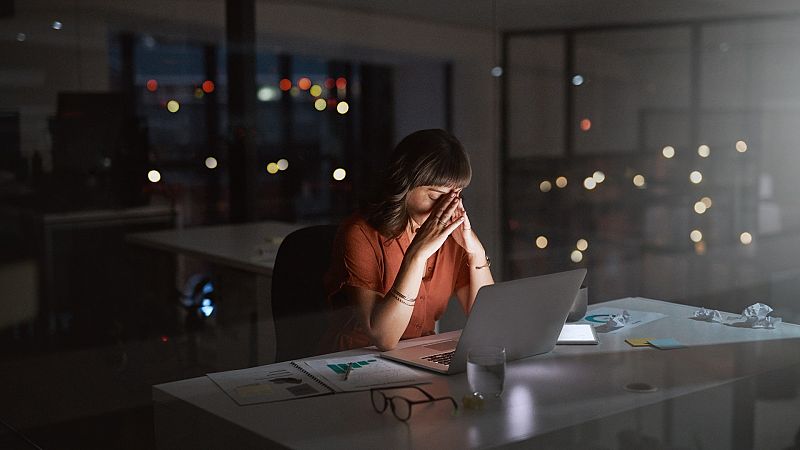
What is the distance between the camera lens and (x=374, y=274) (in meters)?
2.27

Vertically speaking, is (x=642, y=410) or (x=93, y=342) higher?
(x=642, y=410)

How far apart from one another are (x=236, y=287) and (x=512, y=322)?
2.71 metres

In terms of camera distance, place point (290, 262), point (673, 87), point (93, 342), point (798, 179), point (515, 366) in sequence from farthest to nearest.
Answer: point (673, 87), point (798, 179), point (93, 342), point (290, 262), point (515, 366)

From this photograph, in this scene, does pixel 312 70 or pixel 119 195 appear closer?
pixel 119 195

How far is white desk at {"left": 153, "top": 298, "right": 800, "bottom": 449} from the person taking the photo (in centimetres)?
147

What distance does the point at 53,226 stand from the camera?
3.89m

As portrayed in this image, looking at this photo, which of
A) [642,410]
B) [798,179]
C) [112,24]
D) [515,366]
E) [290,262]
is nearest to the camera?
[642,410]

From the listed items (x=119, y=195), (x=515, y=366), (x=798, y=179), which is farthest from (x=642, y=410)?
(x=798, y=179)

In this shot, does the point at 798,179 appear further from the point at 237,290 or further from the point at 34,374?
the point at 34,374

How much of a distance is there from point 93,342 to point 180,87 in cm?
122

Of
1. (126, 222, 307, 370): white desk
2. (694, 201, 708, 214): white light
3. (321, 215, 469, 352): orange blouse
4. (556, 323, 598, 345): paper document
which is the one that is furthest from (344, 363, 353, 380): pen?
(694, 201, 708, 214): white light

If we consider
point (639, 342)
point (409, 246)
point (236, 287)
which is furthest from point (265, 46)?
point (639, 342)

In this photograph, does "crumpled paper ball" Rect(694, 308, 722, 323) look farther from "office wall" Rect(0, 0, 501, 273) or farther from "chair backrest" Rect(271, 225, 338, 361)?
"office wall" Rect(0, 0, 501, 273)

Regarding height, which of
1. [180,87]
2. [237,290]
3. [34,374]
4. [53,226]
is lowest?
[34,374]
